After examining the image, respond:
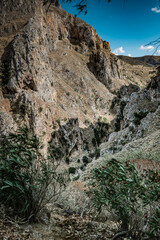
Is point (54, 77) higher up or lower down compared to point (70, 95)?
higher up

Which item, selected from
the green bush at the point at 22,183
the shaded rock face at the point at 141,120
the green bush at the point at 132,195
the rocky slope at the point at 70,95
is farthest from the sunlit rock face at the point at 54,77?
the green bush at the point at 132,195

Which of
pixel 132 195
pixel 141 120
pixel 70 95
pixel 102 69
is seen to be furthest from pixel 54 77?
pixel 132 195

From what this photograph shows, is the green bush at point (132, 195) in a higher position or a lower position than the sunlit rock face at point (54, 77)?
lower

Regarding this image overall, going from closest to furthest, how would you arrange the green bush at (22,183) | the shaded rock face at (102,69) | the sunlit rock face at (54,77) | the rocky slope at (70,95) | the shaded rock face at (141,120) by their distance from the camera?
1. the green bush at (22,183)
2. the shaded rock face at (141,120)
3. the rocky slope at (70,95)
4. the sunlit rock face at (54,77)
5. the shaded rock face at (102,69)

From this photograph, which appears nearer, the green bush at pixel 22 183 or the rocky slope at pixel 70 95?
the green bush at pixel 22 183

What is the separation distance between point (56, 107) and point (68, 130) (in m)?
6.35

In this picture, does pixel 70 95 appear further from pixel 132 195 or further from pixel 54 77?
pixel 132 195

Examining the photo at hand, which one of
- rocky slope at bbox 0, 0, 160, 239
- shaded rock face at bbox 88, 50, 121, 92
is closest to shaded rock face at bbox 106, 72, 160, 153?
rocky slope at bbox 0, 0, 160, 239

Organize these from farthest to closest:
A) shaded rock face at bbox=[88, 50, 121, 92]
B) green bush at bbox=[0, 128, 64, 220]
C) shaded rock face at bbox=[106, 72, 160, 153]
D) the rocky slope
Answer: shaded rock face at bbox=[88, 50, 121, 92], the rocky slope, shaded rock face at bbox=[106, 72, 160, 153], green bush at bbox=[0, 128, 64, 220]

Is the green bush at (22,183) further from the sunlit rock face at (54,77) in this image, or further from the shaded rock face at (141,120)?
the shaded rock face at (141,120)

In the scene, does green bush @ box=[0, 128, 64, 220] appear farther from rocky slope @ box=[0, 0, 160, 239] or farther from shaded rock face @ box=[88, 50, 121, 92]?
shaded rock face @ box=[88, 50, 121, 92]

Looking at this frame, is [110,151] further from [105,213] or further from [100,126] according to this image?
[100,126]

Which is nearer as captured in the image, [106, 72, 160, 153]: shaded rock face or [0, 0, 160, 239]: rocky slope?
[106, 72, 160, 153]: shaded rock face

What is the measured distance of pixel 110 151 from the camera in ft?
69.5
